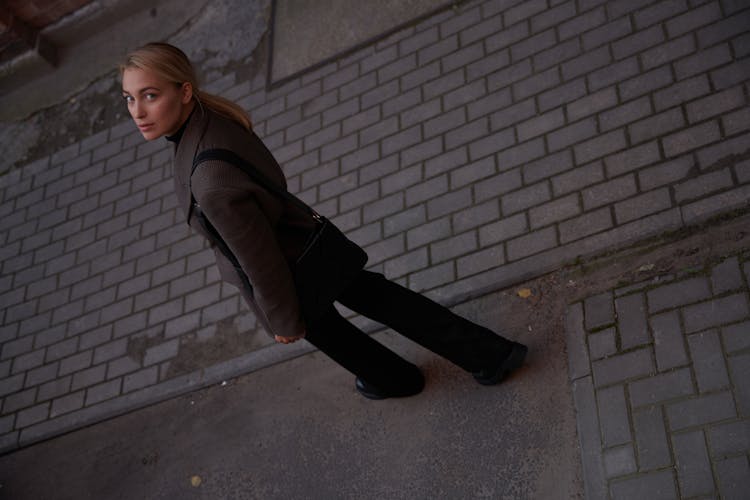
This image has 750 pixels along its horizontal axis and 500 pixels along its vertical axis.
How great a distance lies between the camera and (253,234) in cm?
294

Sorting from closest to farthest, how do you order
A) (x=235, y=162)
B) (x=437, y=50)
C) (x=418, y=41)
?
(x=235, y=162), (x=437, y=50), (x=418, y=41)

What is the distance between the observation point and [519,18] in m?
5.32

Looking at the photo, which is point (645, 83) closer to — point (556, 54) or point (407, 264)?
point (556, 54)

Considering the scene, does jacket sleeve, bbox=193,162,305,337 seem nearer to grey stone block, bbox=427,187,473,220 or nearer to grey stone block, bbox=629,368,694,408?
grey stone block, bbox=629,368,694,408

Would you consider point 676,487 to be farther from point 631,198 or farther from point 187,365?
point 187,365

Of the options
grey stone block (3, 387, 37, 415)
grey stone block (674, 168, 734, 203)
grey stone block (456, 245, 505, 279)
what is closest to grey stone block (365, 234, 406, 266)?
grey stone block (456, 245, 505, 279)

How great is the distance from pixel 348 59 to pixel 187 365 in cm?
237

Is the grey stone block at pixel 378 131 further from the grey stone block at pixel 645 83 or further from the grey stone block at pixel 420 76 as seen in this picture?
the grey stone block at pixel 645 83

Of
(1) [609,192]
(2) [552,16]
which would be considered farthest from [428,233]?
(2) [552,16]

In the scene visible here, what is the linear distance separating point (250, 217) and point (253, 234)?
6 cm

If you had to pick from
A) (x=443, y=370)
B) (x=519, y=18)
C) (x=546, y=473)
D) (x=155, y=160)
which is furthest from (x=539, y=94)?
(x=155, y=160)

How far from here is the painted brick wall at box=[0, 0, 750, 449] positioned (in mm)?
4285

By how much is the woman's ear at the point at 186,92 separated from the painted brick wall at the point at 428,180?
182cm

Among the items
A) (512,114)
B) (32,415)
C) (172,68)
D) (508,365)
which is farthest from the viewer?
(32,415)
